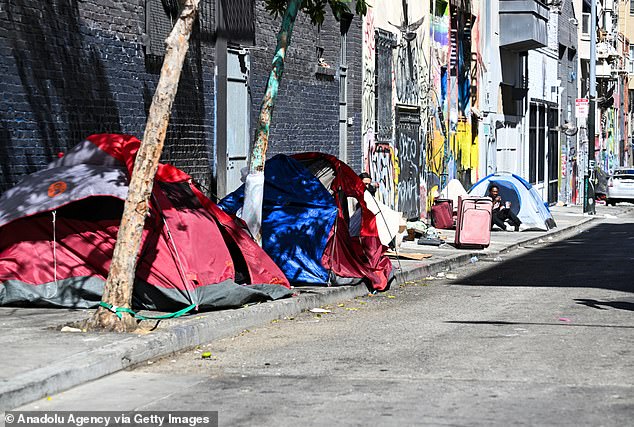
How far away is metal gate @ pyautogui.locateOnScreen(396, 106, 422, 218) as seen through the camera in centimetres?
2844

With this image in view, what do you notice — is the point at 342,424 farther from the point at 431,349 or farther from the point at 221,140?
the point at 221,140

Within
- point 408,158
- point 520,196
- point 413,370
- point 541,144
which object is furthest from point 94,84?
point 541,144

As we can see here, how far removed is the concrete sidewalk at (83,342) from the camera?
8406 mm

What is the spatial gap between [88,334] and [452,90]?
80.6 feet

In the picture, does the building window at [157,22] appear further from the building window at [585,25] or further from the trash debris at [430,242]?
the building window at [585,25]

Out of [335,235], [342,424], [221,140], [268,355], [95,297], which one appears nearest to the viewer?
[342,424]

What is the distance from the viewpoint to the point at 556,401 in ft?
25.8

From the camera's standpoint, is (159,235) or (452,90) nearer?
(159,235)

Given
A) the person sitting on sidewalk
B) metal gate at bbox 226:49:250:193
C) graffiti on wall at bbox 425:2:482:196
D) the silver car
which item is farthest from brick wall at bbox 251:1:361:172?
the silver car

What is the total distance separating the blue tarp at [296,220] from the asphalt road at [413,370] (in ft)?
3.31

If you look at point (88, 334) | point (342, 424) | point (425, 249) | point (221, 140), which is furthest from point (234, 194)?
point (342, 424)

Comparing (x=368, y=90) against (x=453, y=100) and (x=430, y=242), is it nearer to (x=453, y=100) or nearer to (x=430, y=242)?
(x=430, y=242)

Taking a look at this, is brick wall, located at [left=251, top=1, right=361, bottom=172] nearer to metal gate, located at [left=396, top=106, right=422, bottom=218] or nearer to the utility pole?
metal gate, located at [left=396, top=106, right=422, bottom=218]

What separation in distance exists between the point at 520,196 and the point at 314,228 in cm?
1704
